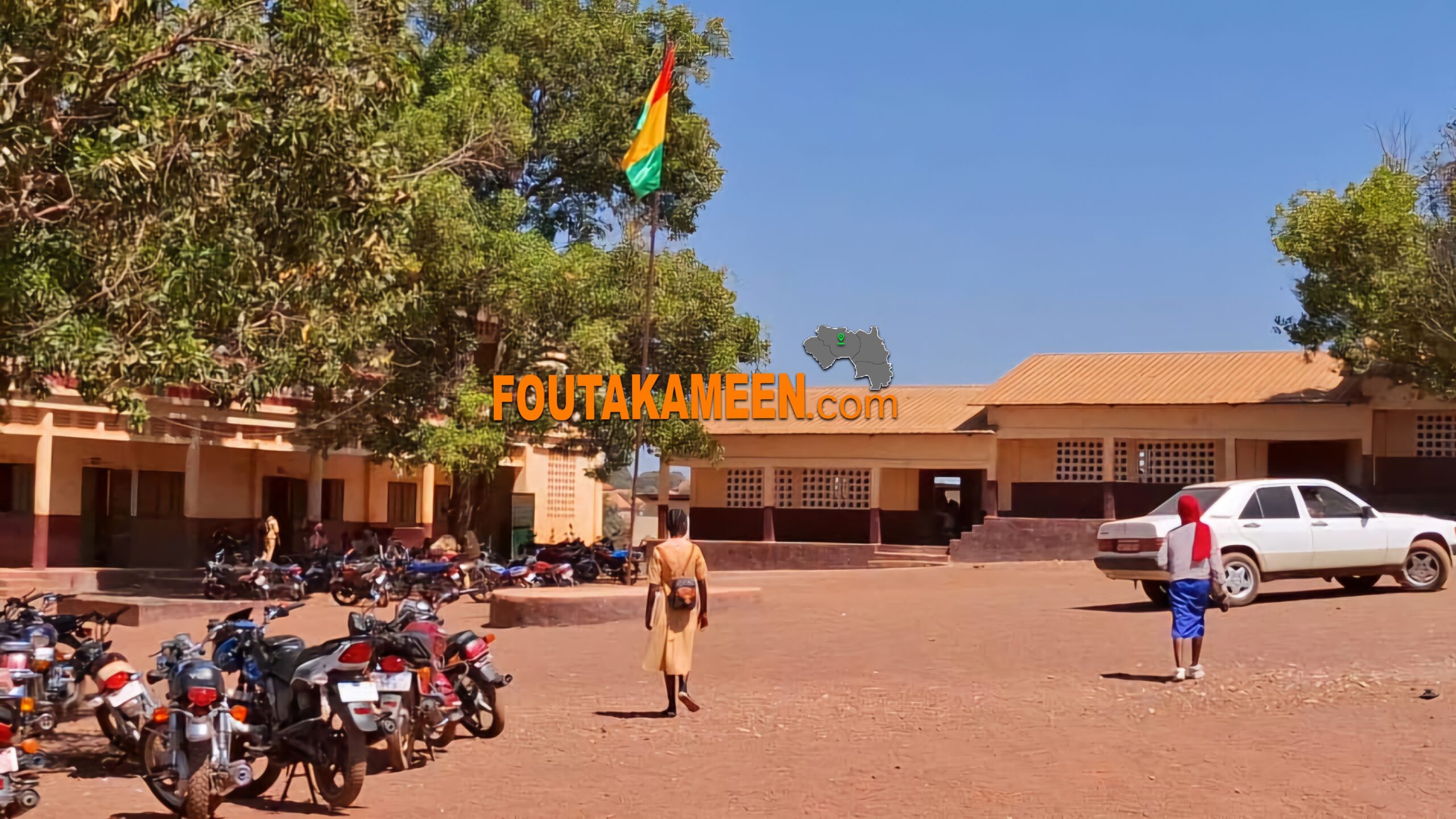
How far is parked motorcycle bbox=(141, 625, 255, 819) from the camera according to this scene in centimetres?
827

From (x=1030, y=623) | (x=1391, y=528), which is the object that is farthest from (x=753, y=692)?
(x=1391, y=528)

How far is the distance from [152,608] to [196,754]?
14570mm

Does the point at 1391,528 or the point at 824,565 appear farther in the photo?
the point at 824,565

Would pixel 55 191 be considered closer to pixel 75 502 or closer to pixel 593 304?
pixel 593 304

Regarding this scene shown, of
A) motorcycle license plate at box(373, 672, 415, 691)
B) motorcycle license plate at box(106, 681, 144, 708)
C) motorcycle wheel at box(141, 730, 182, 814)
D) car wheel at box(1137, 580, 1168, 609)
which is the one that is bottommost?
motorcycle wheel at box(141, 730, 182, 814)

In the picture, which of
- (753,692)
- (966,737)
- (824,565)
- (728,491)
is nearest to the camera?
(966,737)

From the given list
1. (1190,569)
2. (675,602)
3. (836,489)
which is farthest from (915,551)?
(675,602)

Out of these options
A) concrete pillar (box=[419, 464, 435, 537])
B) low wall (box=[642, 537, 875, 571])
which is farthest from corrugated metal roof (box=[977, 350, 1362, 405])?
concrete pillar (box=[419, 464, 435, 537])

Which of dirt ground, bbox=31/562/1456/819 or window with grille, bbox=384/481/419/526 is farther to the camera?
window with grille, bbox=384/481/419/526

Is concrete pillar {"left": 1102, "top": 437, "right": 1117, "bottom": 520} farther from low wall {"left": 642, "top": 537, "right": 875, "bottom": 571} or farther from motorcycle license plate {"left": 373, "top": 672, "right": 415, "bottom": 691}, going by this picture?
motorcycle license plate {"left": 373, "top": 672, "right": 415, "bottom": 691}

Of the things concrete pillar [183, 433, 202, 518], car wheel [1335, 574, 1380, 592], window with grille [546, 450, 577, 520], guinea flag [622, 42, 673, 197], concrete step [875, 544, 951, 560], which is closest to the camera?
car wheel [1335, 574, 1380, 592]

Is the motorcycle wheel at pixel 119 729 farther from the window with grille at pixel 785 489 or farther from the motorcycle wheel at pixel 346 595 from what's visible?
the window with grille at pixel 785 489

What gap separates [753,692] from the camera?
13.1m

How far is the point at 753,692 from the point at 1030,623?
482 centimetres
